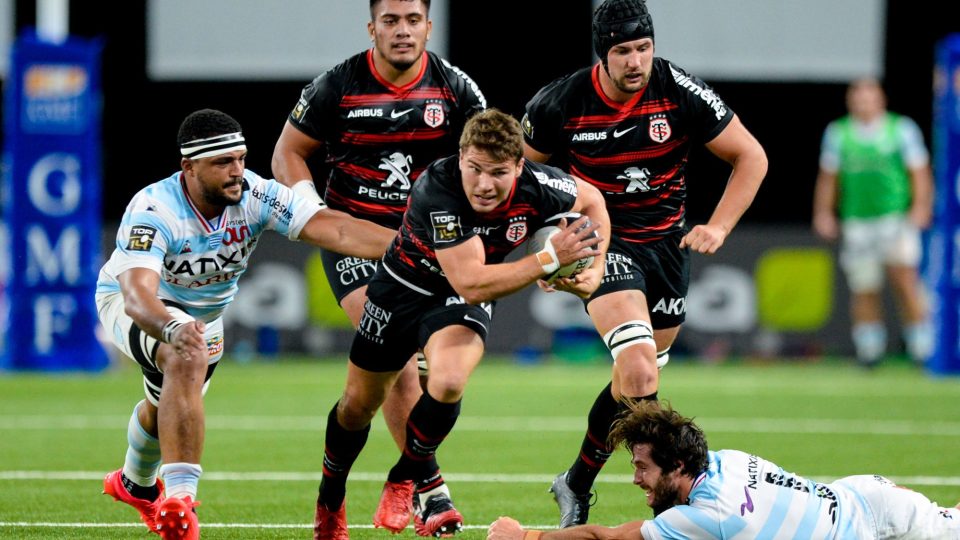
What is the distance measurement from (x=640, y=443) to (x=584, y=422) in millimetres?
6166

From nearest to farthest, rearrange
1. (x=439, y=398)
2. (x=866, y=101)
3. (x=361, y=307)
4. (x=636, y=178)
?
1. (x=439, y=398)
2. (x=636, y=178)
3. (x=361, y=307)
4. (x=866, y=101)

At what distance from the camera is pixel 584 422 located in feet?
38.9

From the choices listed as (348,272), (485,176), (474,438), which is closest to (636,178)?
(485,176)

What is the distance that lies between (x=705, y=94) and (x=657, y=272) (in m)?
0.90

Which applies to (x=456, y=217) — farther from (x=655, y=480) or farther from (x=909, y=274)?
(x=909, y=274)

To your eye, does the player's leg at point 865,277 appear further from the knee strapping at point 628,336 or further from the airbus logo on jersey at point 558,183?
the airbus logo on jersey at point 558,183

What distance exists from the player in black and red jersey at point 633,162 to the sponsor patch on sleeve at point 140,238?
2003 millimetres

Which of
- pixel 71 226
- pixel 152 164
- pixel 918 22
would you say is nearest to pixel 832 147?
pixel 918 22

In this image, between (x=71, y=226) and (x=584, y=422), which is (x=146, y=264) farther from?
(x=71, y=226)

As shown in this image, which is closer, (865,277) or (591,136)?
(591,136)

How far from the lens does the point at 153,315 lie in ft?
20.7

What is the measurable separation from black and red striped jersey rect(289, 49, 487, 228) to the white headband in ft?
4.23

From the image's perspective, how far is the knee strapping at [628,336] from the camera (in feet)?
23.7

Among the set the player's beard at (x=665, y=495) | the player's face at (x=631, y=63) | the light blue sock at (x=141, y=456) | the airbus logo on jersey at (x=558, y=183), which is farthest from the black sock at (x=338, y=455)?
the player's face at (x=631, y=63)
